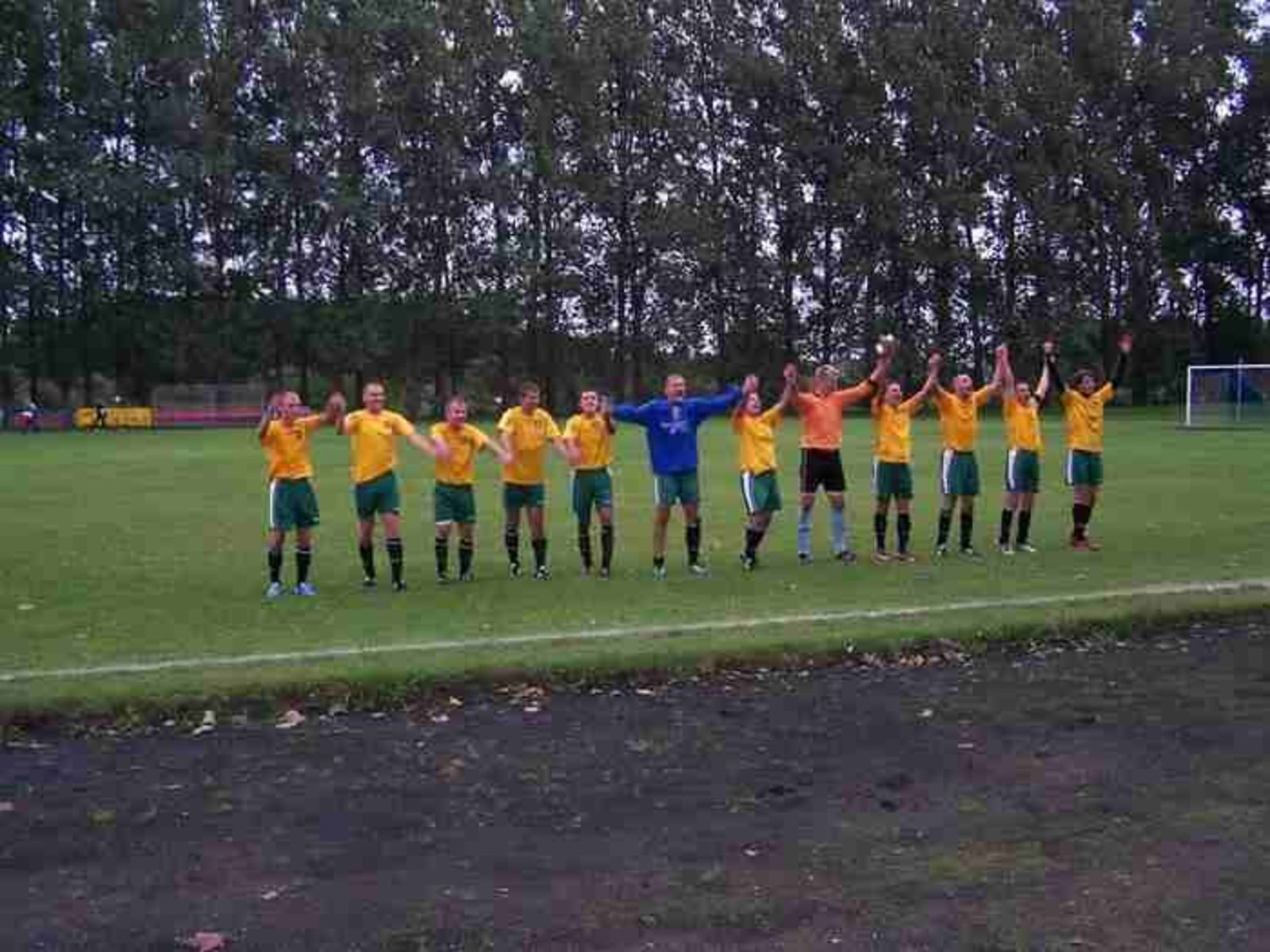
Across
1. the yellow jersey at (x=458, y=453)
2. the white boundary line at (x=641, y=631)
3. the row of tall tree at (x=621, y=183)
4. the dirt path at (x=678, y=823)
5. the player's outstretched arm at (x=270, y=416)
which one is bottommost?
the dirt path at (x=678, y=823)

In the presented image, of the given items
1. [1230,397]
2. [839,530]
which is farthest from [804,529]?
[1230,397]

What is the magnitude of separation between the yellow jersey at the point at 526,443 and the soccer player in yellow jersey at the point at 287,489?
2017 millimetres

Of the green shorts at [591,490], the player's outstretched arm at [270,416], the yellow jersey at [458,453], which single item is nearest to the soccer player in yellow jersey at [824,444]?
the green shorts at [591,490]

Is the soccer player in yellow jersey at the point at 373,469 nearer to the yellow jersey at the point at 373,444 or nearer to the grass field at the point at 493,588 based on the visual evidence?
the yellow jersey at the point at 373,444

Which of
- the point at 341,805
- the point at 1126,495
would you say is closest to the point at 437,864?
the point at 341,805

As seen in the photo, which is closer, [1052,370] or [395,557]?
[395,557]

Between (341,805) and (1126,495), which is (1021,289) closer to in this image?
(1126,495)

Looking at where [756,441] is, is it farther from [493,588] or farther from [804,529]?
[493,588]

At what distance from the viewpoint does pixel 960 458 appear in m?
15.1

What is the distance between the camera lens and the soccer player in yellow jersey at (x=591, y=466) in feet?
45.1

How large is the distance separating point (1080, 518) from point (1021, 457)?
981mm


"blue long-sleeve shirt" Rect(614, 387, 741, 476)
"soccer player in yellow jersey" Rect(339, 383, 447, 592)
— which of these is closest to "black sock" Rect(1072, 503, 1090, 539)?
"blue long-sleeve shirt" Rect(614, 387, 741, 476)

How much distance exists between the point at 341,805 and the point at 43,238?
62203 mm

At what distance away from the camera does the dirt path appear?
4723 mm
